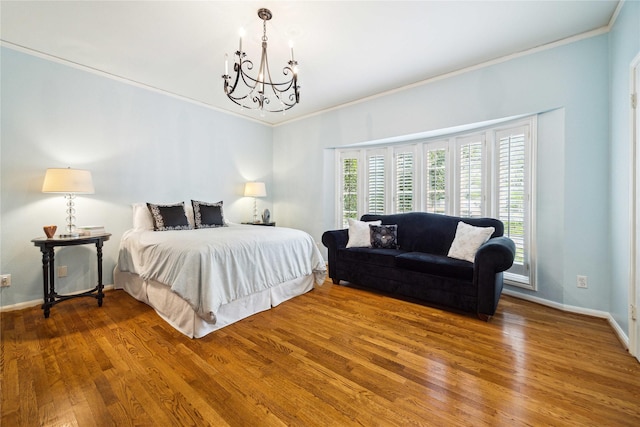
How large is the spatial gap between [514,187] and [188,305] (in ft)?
11.9

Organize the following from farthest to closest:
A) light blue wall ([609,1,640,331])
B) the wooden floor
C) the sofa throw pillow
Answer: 1. the sofa throw pillow
2. light blue wall ([609,1,640,331])
3. the wooden floor

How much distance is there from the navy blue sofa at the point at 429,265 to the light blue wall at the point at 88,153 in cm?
249

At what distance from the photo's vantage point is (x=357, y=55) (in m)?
2.97

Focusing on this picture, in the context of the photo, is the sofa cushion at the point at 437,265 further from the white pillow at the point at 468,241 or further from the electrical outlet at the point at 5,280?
the electrical outlet at the point at 5,280

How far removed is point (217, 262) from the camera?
2352 mm

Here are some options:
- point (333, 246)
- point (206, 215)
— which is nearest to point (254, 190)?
point (206, 215)

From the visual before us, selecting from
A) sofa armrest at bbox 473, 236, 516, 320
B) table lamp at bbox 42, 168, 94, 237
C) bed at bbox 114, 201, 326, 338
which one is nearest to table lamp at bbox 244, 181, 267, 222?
bed at bbox 114, 201, 326, 338

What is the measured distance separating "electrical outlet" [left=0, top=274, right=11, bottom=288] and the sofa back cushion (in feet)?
14.1

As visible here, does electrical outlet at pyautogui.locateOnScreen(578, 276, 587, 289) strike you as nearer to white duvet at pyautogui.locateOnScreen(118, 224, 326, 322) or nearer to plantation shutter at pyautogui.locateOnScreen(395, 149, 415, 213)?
plantation shutter at pyautogui.locateOnScreen(395, 149, 415, 213)

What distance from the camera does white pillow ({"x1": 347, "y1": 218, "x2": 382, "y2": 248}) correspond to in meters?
3.67

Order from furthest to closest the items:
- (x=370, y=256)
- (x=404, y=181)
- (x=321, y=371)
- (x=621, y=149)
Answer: (x=404, y=181) → (x=370, y=256) → (x=621, y=149) → (x=321, y=371)

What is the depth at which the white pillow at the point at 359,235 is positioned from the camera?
12.1 feet

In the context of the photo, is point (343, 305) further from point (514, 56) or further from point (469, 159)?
point (514, 56)

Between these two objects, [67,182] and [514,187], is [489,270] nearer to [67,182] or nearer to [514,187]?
[514,187]
